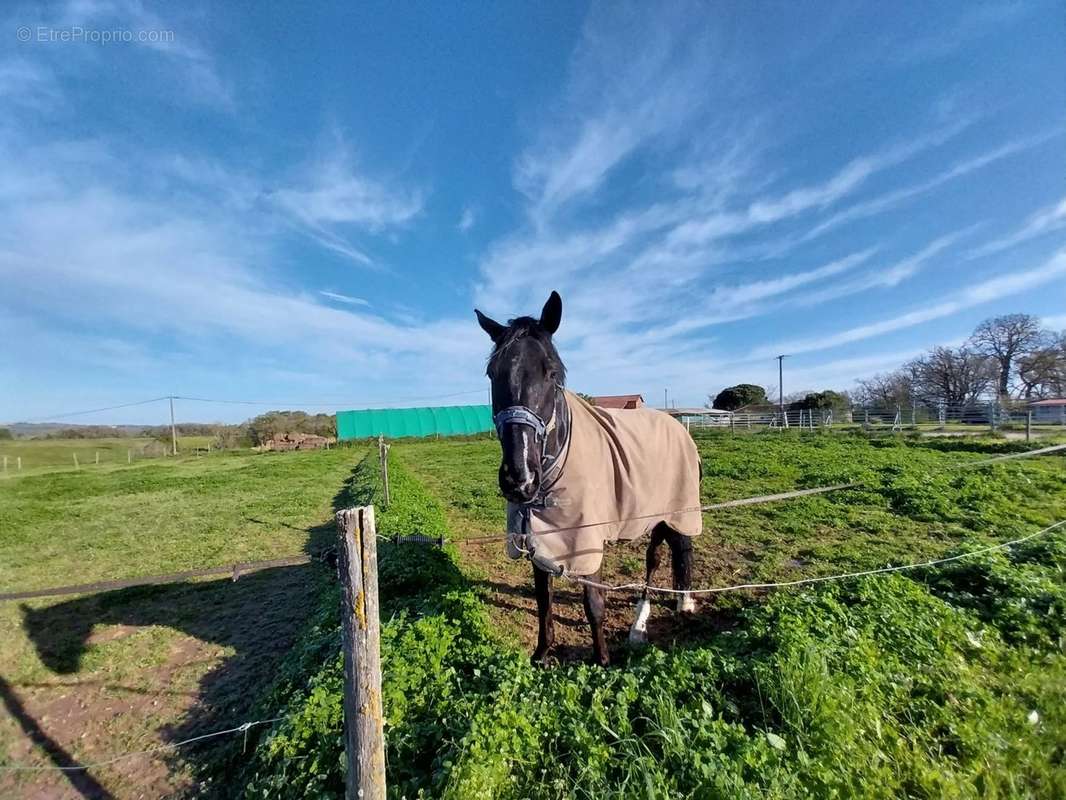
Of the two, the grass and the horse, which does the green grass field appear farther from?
the grass

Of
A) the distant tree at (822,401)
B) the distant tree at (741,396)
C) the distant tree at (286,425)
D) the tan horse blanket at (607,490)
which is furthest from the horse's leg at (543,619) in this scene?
the distant tree at (741,396)

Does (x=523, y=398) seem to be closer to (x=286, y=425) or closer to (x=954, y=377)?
(x=286, y=425)

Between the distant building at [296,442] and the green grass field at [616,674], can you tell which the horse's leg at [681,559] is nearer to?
the green grass field at [616,674]

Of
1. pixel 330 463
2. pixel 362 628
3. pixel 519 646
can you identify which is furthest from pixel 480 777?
pixel 330 463

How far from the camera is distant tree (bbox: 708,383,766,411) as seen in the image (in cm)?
6431

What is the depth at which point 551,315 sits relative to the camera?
130 inches

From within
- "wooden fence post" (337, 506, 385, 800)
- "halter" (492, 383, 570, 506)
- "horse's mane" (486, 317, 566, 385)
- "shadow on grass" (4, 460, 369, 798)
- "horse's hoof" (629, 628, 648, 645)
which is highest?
"horse's mane" (486, 317, 566, 385)

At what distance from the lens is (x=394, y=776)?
2.29m

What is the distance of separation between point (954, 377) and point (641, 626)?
66.6 m

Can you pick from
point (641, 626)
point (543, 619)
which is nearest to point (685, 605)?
point (641, 626)

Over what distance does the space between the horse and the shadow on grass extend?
149 cm

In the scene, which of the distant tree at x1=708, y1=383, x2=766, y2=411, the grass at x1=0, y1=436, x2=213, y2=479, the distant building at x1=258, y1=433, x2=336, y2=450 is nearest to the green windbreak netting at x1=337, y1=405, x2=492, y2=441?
the distant building at x1=258, y1=433, x2=336, y2=450

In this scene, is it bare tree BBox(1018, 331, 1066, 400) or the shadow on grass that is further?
bare tree BBox(1018, 331, 1066, 400)

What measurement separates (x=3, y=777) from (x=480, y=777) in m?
4.07
